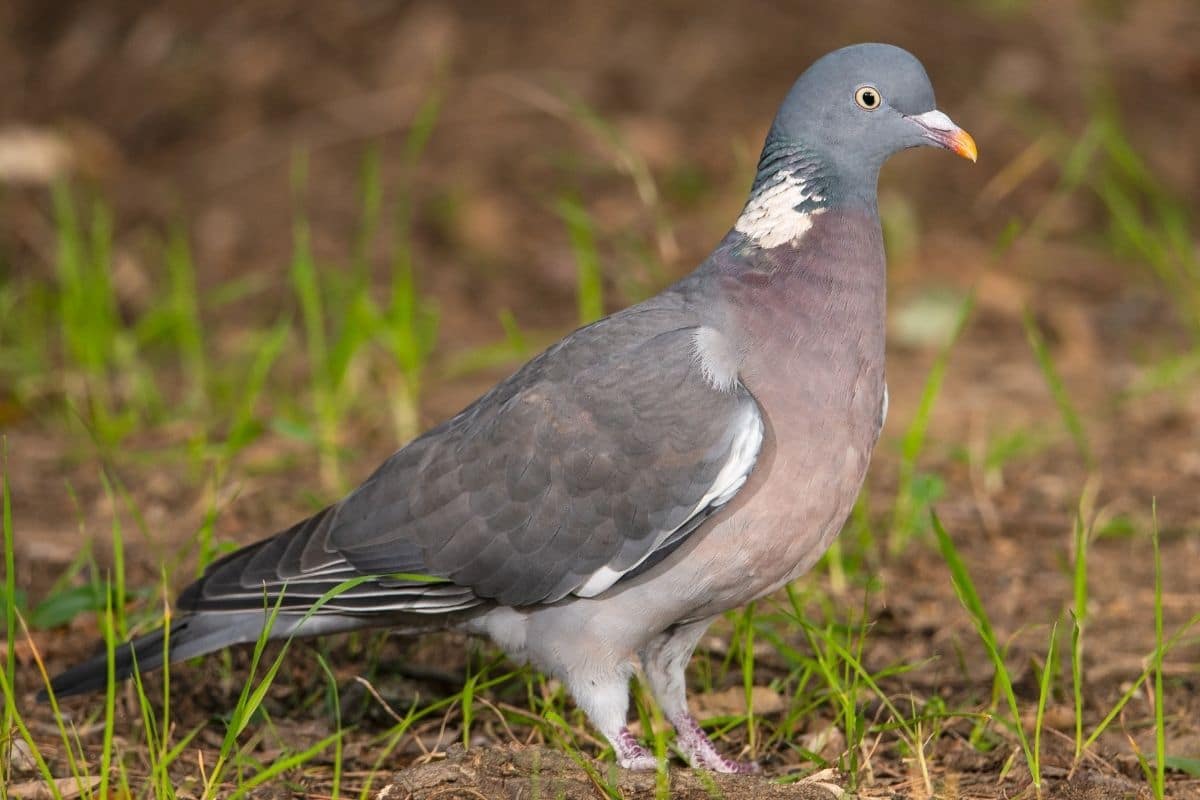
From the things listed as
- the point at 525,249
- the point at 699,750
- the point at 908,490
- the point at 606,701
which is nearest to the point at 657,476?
the point at 606,701

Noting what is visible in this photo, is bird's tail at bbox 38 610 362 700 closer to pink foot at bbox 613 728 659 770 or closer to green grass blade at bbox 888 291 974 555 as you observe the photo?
pink foot at bbox 613 728 659 770

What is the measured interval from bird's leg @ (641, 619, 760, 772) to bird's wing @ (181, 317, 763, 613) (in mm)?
313

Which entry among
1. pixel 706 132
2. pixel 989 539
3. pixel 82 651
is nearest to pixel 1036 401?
pixel 989 539

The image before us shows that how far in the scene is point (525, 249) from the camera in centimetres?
732

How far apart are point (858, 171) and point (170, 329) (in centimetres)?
331

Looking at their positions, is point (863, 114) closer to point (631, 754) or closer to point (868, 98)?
point (868, 98)

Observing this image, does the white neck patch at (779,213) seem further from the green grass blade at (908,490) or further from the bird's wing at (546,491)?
the green grass blade at (908,490)

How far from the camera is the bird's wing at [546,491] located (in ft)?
10.4

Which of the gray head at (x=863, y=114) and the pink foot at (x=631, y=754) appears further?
the gray head at (x=863, y=114)

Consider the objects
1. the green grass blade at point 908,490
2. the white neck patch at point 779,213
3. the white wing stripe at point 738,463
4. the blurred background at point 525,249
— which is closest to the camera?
the white wing stripe at point 738,463

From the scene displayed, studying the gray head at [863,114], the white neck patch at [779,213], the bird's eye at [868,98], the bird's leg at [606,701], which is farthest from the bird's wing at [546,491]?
the bird's eye at [868,98]

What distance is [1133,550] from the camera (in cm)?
464

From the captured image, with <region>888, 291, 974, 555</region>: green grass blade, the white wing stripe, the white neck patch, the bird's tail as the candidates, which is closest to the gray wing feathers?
the white wing stripe

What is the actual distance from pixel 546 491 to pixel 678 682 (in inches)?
22.4
